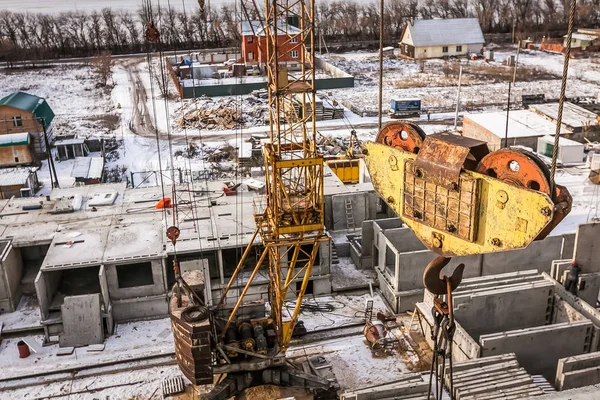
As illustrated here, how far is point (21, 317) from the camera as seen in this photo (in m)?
20.5

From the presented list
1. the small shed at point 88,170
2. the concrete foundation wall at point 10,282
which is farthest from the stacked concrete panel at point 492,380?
the small shed at point 88,170

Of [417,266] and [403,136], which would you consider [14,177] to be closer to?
[417,266]

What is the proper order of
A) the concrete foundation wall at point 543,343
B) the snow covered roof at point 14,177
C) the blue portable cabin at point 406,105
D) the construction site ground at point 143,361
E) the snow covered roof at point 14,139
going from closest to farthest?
the concrete foundation wall at point 543,343, the construction site ground at point 143,361, the snow covered roof at point 14,177, the snow covered roof at point 14,139, the blue portable cabin at point 406,105

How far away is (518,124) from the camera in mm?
37406

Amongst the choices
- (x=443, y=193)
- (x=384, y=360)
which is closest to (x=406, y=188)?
(x=443, y=193)

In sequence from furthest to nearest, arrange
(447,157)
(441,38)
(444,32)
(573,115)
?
(444,32) < (441,38) < (573,115) < (447,157)

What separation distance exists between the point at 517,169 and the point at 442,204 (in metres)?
1.15

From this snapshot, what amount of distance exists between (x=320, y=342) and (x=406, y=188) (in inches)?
461

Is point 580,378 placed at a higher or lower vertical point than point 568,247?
→ lower

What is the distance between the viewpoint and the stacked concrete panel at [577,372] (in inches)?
559

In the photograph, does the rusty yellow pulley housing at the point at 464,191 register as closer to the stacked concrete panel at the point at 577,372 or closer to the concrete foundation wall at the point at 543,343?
the stacked concrete panel at the point at 577,372

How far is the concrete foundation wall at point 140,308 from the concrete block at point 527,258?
11.3 metres

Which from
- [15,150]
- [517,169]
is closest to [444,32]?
[15,150]

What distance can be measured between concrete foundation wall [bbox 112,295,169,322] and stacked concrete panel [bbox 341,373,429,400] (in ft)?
28.9
